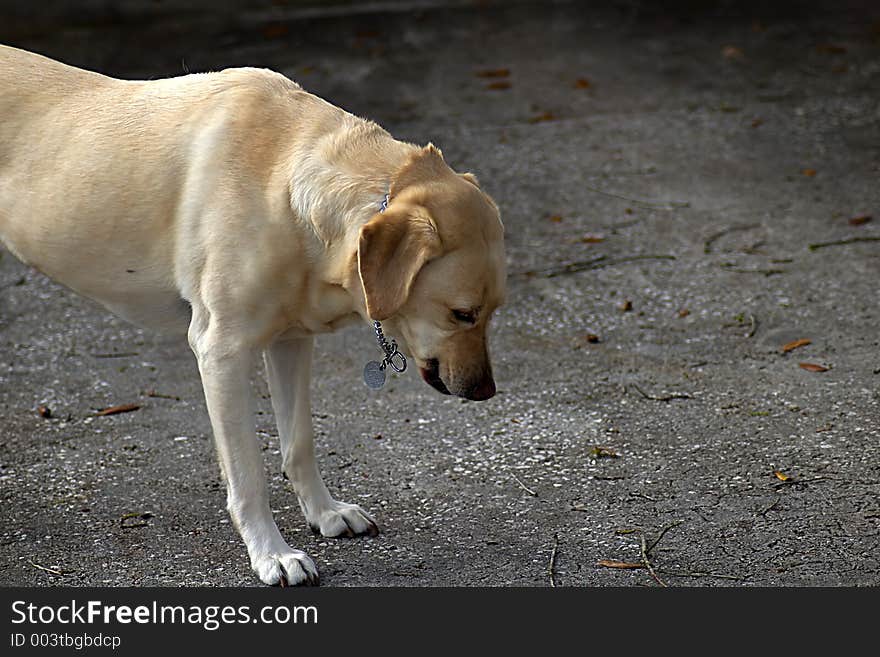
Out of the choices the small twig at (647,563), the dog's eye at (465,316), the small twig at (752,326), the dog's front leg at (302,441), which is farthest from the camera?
the small twig at (752,326)

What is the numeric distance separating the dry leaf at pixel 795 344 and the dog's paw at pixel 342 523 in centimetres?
188

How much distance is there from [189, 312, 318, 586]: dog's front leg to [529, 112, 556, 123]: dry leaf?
14.8 feet

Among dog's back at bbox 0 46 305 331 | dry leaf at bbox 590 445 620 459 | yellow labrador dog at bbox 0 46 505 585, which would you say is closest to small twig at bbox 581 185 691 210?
dry leaf at bbox 590 445 620 459

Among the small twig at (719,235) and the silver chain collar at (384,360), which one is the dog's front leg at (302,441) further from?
the small twig at (719,235)

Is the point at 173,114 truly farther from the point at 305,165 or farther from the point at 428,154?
the point at 428,154

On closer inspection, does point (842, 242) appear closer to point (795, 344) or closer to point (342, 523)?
point (795, 344)

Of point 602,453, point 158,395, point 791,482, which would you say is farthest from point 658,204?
point 158,395

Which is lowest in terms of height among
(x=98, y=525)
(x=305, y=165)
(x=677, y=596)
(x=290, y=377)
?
(x=98, y=525)

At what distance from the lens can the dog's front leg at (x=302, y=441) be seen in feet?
11.6

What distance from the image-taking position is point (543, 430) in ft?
13.6

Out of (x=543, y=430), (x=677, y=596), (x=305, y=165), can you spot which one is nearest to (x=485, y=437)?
(x=543, y=430)

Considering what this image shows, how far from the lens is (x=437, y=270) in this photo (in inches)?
115

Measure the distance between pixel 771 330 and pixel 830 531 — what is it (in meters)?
1.49

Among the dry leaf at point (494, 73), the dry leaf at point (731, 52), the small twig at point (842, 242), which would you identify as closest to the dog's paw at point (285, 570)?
the small twig at point (842, 242)
